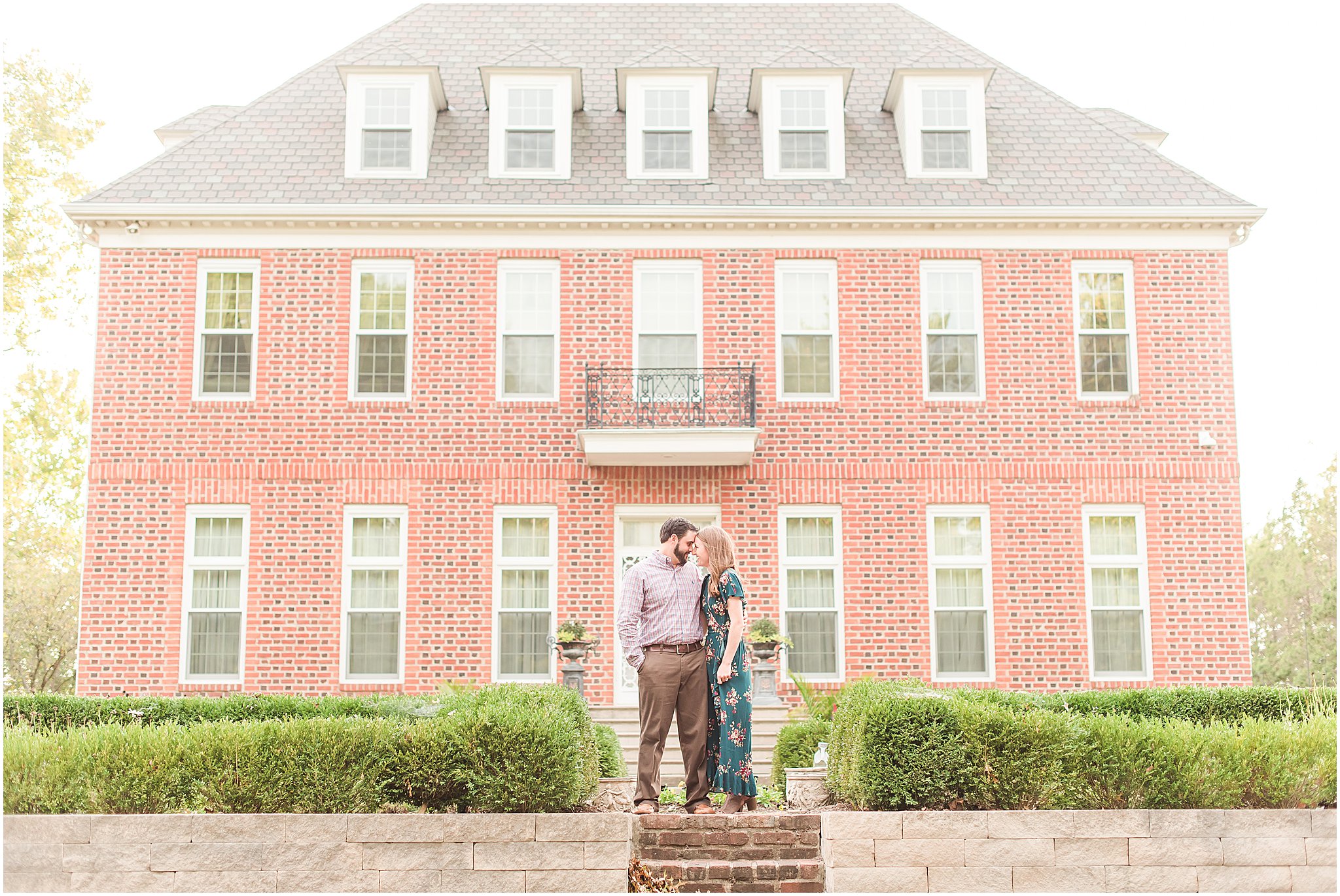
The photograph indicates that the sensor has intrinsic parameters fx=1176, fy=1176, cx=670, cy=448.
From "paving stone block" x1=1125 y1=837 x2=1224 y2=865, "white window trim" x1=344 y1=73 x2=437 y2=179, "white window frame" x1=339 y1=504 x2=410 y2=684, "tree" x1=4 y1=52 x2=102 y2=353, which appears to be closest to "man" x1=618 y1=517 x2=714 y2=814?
"paving stone block" x1=1125 y1=837 x2=1224 y2=865

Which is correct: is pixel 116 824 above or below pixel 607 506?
below

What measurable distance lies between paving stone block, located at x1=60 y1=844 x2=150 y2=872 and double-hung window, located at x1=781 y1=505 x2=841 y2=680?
30.7 feet

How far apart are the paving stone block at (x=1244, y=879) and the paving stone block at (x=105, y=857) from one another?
624cm

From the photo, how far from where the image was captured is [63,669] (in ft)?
82.5

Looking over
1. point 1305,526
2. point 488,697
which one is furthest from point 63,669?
point 1305,526

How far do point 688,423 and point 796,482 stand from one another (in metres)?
1.61

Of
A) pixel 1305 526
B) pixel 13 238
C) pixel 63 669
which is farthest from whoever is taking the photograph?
pixel 1305 526

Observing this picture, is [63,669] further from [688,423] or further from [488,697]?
[488,697]

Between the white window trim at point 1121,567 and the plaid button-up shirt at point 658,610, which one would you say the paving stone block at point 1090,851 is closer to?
the plaid button-up shirt at point 658,610

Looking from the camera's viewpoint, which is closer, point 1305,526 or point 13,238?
point 13,238

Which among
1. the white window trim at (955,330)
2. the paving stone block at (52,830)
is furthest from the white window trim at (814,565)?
the paving stone block at (52,830)

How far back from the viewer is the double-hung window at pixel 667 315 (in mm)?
15625

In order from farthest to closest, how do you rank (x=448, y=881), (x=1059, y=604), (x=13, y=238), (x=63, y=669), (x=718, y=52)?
(x=63, y=669) → (x=13, y=238) → (x=718, y=52) → (x=1059, y=604) → (x=448, y=881)

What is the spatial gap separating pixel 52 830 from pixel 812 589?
997cm
